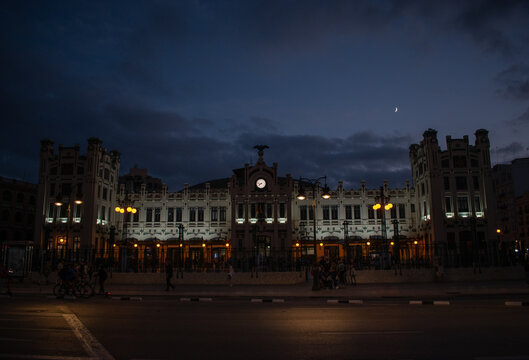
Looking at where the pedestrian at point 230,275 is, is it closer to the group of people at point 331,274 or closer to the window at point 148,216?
the group of people at point 331,274

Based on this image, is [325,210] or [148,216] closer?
[325,210]

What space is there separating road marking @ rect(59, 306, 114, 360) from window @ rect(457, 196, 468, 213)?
167 ft

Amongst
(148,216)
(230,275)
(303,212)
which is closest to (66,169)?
(148,216)

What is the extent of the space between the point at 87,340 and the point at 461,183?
54.1 meters

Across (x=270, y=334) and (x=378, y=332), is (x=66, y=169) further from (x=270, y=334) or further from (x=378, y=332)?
(x=378, y=332)

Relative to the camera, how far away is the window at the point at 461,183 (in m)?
54.3

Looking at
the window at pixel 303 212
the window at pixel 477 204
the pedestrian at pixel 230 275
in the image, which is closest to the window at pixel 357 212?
the window at pixel 303 212

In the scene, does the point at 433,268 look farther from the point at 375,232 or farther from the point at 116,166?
the point at 116,166

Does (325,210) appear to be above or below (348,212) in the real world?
above

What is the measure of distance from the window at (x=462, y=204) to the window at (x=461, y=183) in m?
1.31

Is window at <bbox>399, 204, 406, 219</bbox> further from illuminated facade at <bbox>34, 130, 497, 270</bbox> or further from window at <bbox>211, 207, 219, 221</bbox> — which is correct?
window at <bbox>211, 207, 219, 221</bbox>

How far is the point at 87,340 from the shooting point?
31.2 feet

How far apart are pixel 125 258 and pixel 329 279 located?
17.0 metres

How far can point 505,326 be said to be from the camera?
11062 millimetres
